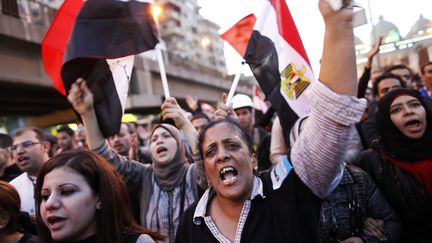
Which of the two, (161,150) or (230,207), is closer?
(230,207)

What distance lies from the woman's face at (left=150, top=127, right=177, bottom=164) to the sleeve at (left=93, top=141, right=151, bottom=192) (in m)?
0.18

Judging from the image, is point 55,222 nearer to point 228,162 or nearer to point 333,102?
point 228,162

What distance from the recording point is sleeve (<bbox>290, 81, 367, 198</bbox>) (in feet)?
4.38

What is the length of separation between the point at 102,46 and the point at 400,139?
2.45 meters

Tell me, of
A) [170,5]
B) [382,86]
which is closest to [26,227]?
[382,86]

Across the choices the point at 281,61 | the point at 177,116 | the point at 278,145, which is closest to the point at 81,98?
the point at 177,116

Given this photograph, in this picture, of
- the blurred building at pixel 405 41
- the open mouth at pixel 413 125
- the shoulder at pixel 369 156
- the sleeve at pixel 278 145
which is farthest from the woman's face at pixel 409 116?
the sleeve at pixel 278 145

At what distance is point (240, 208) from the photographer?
5.65 ft

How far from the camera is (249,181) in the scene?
175 centimetres

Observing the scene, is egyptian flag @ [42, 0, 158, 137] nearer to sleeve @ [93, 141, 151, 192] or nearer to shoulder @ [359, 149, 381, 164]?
sleeve @ [93, 141, 151, 192]

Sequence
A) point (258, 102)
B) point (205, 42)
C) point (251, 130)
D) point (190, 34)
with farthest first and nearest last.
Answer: point (190, 34), point (205, 42), point (258, 102), point (251, 130)

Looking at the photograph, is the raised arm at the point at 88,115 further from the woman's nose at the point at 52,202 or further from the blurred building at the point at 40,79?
the blurred building at the point at 40,79

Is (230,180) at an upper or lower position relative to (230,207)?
upper

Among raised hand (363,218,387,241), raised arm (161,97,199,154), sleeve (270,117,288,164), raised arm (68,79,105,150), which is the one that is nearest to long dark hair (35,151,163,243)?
raised arm (68,79,105,150)
